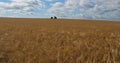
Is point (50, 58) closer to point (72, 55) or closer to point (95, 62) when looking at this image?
point (72, 55)

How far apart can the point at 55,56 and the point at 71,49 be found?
128 cm

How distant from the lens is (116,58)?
6867mm

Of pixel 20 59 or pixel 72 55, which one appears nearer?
pixel 20 59

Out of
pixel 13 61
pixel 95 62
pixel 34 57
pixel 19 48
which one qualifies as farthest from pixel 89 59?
pixel 19 48

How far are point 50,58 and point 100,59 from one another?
1600mm

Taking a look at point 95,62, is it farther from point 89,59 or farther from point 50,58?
point 50,58

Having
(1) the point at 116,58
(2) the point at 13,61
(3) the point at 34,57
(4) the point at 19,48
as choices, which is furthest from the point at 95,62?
(4) the point at 19,48

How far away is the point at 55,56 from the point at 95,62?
152cm

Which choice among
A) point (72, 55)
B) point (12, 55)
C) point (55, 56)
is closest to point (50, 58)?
point (55, 56)

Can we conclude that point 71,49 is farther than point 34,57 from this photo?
Yes

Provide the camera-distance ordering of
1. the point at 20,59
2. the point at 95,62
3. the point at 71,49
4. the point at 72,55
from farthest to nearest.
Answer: the point at 71,49 → the point at 72,55 → the point at 20,59 → the point at 95,62

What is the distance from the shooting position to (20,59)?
7012 mm

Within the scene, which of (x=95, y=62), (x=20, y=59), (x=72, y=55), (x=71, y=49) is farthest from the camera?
(x=71, y=49)

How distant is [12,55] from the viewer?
7.76 m
